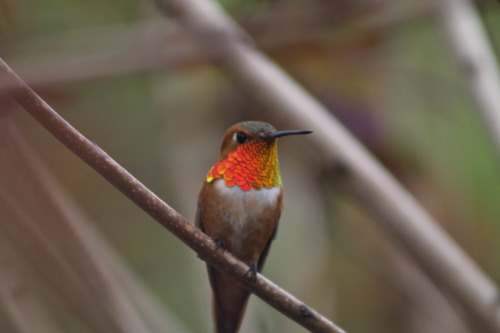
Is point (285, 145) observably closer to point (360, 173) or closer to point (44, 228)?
point (360, 173)

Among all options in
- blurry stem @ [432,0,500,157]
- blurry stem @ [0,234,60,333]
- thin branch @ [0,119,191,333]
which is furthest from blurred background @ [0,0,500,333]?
thin branch @ [0,119,191,333]

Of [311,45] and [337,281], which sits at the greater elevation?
[311,45]

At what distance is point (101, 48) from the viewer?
214 cm

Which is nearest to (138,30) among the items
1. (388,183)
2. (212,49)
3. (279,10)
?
(212,49)

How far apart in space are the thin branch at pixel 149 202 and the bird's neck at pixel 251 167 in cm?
47

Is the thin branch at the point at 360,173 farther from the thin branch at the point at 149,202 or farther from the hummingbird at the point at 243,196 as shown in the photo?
the thin branch at the point at 149,202

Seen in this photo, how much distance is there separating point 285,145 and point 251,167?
1515 millimetres

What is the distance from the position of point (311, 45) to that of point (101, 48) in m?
0.98

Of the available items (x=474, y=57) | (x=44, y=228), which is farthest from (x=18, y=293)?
(x=474, y=57)

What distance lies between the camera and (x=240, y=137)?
83.7 inches

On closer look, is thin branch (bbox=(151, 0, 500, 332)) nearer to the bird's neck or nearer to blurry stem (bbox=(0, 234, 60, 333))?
the bird's neck

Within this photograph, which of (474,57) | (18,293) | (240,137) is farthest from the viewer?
(474,57)

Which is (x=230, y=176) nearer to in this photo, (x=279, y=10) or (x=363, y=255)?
(x=279, y=10)

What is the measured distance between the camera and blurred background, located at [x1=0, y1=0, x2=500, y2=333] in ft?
7.25
